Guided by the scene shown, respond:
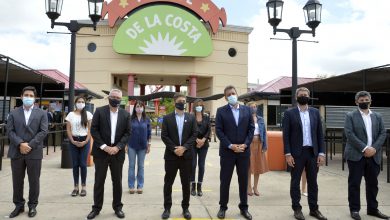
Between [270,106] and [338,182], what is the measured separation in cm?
1742

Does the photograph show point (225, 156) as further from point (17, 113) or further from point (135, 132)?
point (17, 113)

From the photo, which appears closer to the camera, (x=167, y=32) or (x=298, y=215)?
(x=298, y=215)

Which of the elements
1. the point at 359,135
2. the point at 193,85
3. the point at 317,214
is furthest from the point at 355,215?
the point at 193,85

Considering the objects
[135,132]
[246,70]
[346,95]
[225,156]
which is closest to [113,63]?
[246,70]

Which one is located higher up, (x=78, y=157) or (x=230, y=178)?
(x=78, y=157)

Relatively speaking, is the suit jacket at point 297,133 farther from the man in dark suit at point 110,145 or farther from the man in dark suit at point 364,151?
the man in dark suit at point 110,145

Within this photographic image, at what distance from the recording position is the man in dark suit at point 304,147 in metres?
5.29

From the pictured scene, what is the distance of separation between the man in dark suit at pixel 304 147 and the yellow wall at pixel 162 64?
23.9m

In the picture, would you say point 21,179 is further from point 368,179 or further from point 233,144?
point 368,179

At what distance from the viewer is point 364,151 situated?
5266mm

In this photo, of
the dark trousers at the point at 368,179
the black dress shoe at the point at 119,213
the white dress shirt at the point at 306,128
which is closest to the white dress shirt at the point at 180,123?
the black dress shoe at the point at 119,213

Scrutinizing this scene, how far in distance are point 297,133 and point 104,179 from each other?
9.47 feet

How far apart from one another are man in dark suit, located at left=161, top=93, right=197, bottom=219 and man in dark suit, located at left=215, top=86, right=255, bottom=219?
46 centimetres

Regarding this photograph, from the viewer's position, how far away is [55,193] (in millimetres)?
6570
